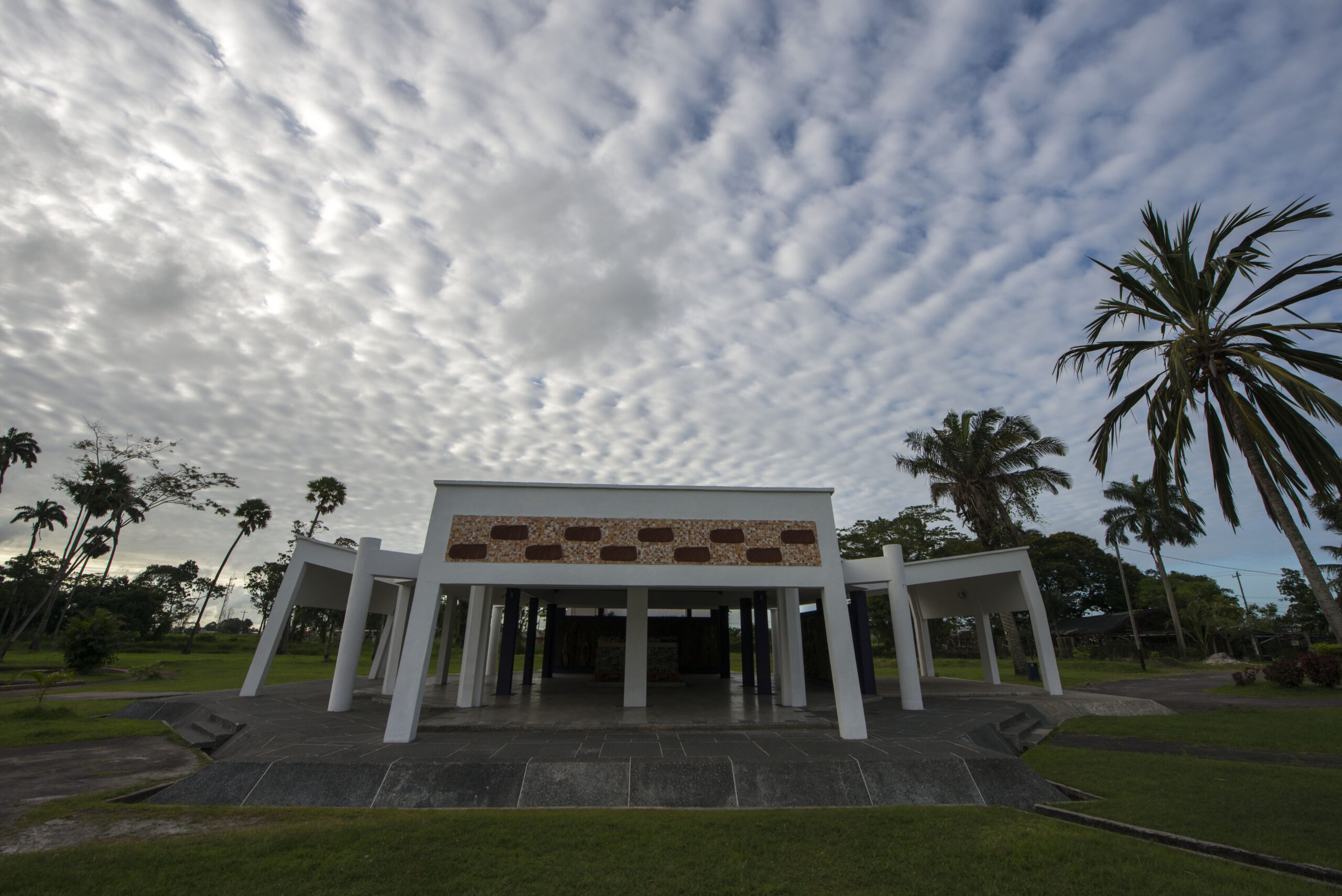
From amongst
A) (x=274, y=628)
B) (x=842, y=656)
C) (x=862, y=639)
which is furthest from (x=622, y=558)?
(x=274, y=628)

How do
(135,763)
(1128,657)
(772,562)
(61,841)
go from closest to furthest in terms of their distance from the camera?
1. (61,841)
2. (135,763)
3. (772,562)
4. (1128,657)

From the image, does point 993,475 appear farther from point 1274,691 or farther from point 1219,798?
point 1219,798

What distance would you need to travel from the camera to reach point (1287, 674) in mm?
17734

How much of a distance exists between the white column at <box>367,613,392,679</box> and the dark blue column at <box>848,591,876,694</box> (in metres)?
17.0

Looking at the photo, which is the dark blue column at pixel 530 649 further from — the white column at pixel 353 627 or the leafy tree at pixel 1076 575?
the leafy tree at pixel 1076 575

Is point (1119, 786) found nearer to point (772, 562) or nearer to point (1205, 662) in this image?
point (772, 562)

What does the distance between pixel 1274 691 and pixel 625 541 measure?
21667 millimetres

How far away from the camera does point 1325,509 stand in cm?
3353

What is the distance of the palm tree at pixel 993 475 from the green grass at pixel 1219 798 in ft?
50.8

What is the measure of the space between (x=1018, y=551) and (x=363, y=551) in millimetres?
16686

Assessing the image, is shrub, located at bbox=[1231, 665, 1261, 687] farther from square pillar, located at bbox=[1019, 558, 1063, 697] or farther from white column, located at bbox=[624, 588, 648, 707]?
white column, located at bbox=[624, 588, 648, 707]

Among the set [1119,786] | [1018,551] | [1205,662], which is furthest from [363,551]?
[1205,662]

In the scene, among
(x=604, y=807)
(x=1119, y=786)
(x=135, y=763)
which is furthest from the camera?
(x=135, y=763)

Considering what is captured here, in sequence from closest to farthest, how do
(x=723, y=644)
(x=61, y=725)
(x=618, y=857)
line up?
(x=618, y=857), (x=61, y=725), (x=723, y=644)
